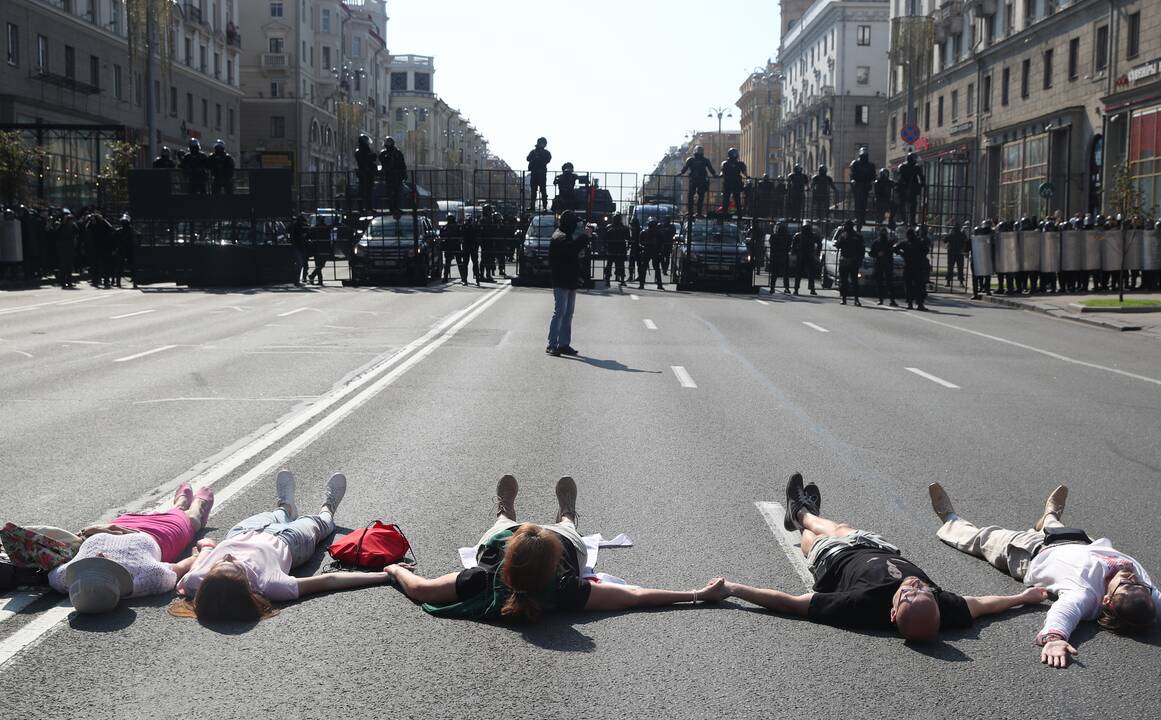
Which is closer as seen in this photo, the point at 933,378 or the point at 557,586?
the point at 557,586

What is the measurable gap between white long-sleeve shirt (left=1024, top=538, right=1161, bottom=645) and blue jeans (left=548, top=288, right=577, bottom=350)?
463 inches

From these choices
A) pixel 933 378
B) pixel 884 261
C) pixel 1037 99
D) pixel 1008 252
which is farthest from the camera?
pixel 1037 99

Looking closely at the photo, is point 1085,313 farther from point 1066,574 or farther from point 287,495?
point 287,495

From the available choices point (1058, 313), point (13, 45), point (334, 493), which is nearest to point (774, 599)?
point (334, 493)

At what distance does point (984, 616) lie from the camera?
19.4ft

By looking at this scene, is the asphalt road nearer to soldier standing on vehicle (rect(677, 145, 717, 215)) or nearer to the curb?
the curb

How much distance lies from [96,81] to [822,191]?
32696 millimetres

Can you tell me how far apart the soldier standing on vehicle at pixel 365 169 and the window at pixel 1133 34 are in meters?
24.1

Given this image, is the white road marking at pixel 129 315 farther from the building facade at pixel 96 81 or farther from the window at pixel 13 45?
the window at pixel 13 45

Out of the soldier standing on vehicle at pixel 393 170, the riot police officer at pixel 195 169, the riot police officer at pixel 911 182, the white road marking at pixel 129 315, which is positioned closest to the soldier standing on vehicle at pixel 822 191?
the riot police officer at pixel 911 182

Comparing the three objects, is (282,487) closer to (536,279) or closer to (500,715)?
(500,715)

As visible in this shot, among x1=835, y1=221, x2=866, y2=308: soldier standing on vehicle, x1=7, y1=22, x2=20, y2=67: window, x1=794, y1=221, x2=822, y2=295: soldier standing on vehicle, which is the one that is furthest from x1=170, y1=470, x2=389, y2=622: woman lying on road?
x1=7, y1=22, x2=20, y2=67: window

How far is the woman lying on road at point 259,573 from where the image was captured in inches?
226

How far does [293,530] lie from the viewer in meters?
6.68
